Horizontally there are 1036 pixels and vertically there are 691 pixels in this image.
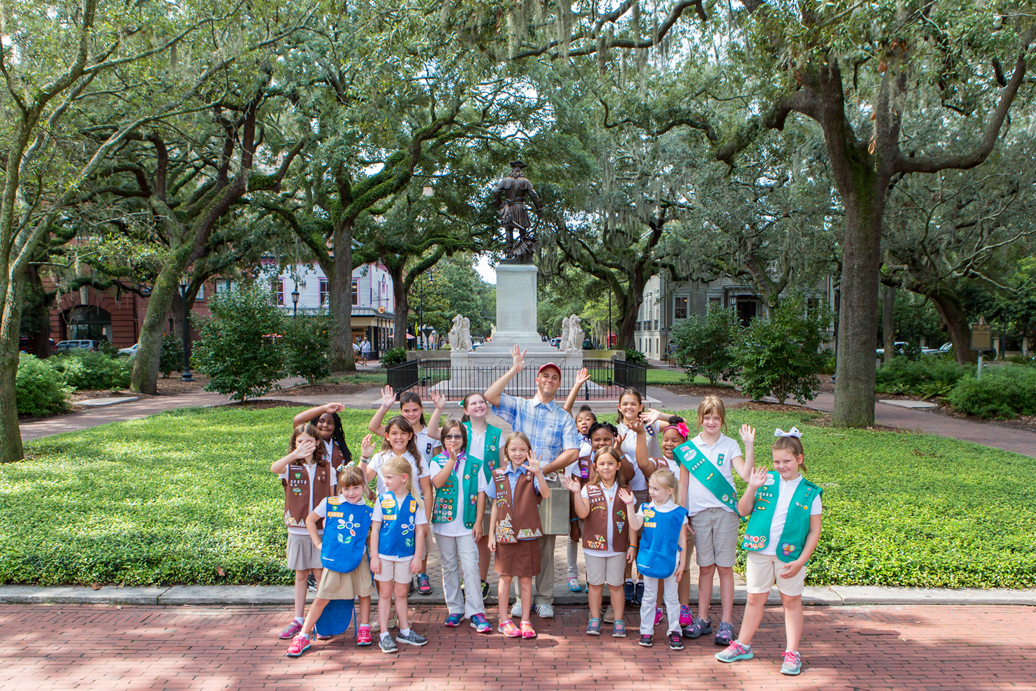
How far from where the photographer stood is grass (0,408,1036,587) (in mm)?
5676

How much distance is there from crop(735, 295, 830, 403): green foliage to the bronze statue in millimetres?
7251

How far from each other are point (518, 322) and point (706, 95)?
376 inches

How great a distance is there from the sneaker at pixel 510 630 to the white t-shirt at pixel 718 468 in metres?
1.46

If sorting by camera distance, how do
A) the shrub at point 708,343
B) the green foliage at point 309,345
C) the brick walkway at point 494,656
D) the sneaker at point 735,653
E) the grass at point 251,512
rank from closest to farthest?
the brick walkway at point 494,656
the sneaker at point 735,653
the grass at point 251,512
the green foliage at point 309,345
the shrub at point 708,343

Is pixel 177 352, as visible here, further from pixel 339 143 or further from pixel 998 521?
pixel 998 521

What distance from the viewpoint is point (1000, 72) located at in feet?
42.9

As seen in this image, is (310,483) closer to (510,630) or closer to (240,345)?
(510,630)

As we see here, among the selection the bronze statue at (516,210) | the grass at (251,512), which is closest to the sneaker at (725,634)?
the grass at (251,512)

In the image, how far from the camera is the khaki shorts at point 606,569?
4.68 m

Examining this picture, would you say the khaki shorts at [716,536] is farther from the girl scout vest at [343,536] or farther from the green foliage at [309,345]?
the green foliage at [309,345]

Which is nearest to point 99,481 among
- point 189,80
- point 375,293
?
point 189,80

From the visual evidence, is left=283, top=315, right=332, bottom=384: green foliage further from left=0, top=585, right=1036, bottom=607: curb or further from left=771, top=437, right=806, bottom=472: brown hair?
left=771, top=437, right=806, bottom=472: brown hair

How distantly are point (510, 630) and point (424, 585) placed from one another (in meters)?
1.07

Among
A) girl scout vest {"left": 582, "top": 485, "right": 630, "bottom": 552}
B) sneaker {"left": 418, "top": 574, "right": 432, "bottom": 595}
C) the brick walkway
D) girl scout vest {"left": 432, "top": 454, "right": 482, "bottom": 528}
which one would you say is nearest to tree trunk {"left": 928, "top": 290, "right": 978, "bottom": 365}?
the brick walkway
